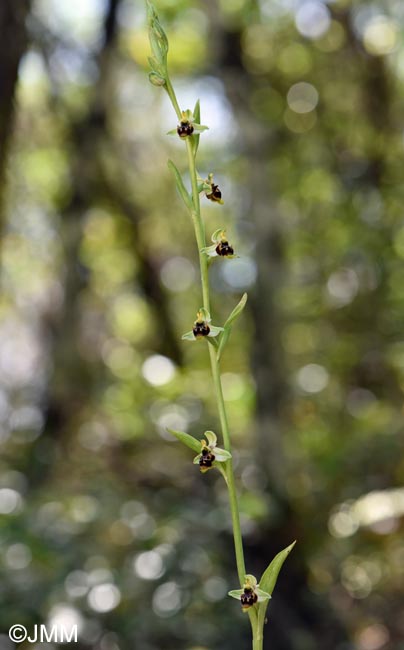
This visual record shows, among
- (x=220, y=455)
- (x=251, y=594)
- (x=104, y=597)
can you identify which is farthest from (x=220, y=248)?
(x=104, y=597)

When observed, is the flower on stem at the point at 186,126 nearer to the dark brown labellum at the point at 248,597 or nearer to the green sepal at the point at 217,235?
the green sepal at the point at 217,235

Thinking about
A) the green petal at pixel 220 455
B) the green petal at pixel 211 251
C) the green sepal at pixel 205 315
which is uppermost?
the green petal at pixel 211 251

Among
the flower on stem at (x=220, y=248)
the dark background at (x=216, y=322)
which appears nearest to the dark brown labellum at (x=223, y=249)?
the flower on stem at (x=220, y=248)

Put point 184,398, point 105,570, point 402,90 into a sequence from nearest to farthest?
point 105,570 → point 184,398 → point 402,90

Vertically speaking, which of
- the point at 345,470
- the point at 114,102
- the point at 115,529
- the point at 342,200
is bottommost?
the point at 115,529

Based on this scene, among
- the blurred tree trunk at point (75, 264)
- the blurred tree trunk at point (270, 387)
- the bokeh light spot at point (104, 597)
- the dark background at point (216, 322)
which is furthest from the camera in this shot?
the blurred tree trunk at point (75, 264)

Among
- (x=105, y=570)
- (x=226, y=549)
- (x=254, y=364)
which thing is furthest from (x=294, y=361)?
(x=105, y=570)

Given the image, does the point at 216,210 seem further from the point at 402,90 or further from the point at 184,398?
the point at 184,398
